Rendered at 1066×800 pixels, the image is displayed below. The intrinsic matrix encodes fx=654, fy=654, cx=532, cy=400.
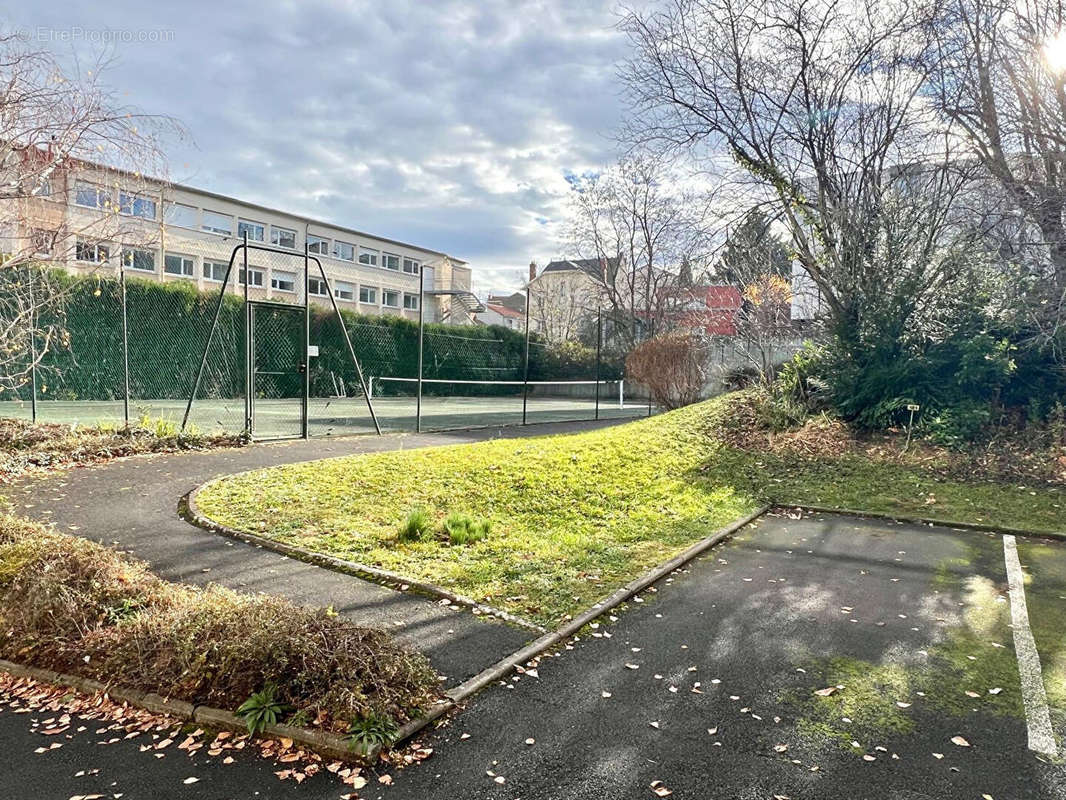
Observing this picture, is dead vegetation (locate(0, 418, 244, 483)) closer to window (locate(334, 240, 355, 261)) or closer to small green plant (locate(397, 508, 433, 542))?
small green plant (locate(397, 508, 433, 542))

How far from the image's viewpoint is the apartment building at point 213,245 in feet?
24.9

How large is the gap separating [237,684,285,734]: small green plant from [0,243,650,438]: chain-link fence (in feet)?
25.5

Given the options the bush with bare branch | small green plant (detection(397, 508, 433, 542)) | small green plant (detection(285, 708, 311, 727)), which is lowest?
small green plant (detection(285, 708, 311, 727))

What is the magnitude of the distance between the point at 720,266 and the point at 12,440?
12.6 m

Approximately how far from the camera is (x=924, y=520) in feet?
23.0

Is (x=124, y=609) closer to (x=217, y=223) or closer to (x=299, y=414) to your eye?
(x=299, y=414)

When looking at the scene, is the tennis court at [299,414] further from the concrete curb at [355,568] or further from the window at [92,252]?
the concrete curb at [355,568]

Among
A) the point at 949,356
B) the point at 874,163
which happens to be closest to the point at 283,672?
the point at 949,356

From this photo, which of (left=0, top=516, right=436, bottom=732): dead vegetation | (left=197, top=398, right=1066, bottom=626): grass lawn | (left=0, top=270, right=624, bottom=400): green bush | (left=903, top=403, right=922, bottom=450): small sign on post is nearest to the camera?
(left=0, top=516, right=436, bottom=732): dead vegetation

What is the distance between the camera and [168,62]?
292 inches

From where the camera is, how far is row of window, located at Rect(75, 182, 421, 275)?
7777 mm

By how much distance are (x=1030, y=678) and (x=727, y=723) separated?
5.83 ft

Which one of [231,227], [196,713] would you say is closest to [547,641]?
[196,713]

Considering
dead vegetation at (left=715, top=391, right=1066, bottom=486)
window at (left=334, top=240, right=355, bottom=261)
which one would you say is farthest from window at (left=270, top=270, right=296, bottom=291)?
dead vegetation at (left=715, top=391, right=1066, bottom=486)
